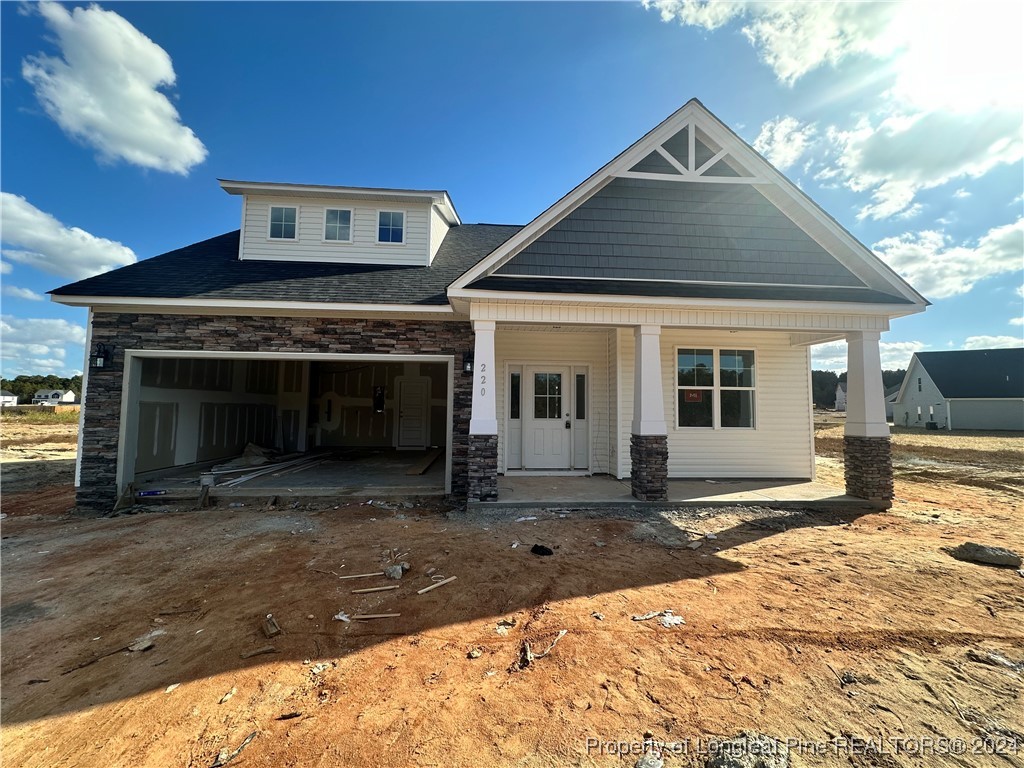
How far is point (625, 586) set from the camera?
14.6 feet

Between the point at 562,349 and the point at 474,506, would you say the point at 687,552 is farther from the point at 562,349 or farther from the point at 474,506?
the point at 562,349

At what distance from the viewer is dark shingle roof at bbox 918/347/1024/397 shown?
1101 inches

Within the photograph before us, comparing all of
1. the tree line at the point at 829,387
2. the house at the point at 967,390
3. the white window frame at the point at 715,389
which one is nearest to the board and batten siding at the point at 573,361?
the white window frame at the point at 715,389

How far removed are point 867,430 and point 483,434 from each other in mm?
6851

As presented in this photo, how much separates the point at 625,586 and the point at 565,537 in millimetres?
1528

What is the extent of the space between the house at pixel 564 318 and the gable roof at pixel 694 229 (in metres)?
0.04

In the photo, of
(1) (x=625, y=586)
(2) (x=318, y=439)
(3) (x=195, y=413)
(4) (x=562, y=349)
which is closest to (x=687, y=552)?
(1) (x=625, y=586)

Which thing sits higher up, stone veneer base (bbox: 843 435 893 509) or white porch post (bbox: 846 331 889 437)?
white porch post (bbox: 846 331 889 437)

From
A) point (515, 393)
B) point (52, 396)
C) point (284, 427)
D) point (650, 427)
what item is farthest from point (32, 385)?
point (650, 427)

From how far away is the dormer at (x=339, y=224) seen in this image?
9.99 meters

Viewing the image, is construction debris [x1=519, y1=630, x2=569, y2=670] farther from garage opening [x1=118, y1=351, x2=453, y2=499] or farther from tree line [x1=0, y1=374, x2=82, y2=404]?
tree line [x1=0, y1=374, x2=82, y2=404]

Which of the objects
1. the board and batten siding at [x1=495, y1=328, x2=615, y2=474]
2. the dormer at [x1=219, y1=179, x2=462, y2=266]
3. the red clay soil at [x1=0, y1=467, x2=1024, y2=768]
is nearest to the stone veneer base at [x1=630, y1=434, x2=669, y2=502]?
the red clay soil at [x1=0, y1=467, x2=1024, y2=768]

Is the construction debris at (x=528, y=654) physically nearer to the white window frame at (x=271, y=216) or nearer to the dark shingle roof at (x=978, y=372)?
the white window frame at (x=271, y=216)

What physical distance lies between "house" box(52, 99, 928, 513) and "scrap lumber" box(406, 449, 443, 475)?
2.23 meters
